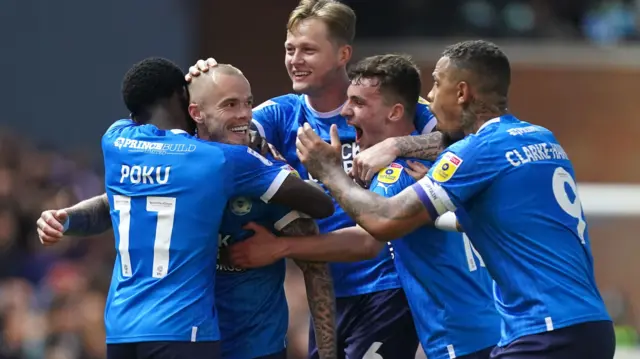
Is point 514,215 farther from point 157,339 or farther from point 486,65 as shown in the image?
point 157,339

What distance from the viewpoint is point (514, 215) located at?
565cm

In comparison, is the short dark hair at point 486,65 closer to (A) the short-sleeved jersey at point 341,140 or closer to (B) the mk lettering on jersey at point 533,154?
(B) the mk lettering on jersey at point 533,154

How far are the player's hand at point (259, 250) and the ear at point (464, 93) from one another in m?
1.08

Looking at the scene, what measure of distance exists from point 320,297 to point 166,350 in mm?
911

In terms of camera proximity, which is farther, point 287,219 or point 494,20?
point 494,20

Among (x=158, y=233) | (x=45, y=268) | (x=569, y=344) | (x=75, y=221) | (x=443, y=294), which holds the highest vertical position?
(x=158, y=233)

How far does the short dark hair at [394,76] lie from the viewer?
6746 millimetres

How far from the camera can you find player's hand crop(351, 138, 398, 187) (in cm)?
645

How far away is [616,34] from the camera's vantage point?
15.9 meters

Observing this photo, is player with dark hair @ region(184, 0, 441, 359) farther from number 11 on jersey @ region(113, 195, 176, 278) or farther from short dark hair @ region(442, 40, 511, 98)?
number 11 on jersey @ region(113, 195, 176, 278)

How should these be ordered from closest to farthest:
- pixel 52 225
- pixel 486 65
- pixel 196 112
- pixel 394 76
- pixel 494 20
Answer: pixel 486 65 < pixel 196 112 < pixel 52 225 < pixel 394 76 < pixel 494 20

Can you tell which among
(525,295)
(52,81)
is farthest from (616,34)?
(525,295)

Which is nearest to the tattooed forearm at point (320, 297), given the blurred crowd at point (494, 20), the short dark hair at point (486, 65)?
the short dark hair at point (486, 65)

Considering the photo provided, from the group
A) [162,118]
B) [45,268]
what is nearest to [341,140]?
[162,118]
